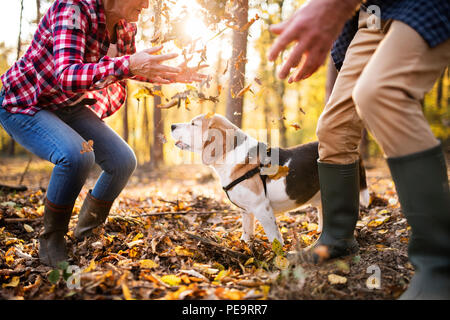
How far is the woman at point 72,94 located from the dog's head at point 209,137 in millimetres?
723

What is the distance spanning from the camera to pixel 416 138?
1.62m

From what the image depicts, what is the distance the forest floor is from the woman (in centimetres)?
37

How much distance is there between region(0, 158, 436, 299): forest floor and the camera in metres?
1.91

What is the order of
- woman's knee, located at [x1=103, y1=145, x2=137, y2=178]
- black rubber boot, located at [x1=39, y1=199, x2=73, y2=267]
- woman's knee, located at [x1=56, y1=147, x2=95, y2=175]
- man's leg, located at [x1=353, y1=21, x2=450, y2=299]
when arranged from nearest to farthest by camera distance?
1. man's leg, located at [x1=353, y1=21, x2=450, y2=299]
2. woman's knee, located at [x1=56, y1=147, x2=95, y2=175]
3. black rubber boot, located at [x1=39, y1=199, x2=73, y2=267]
4. woman's knee, located at [x1=103, y1=145, x2=137, y2=178]

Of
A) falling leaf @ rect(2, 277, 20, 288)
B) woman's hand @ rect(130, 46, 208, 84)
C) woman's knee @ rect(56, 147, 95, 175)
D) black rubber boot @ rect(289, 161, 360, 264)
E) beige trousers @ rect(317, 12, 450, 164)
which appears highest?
woman's hand @ rect(130, 46, 208, 84)

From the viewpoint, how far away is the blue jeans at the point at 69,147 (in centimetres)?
253

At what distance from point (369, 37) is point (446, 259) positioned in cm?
134

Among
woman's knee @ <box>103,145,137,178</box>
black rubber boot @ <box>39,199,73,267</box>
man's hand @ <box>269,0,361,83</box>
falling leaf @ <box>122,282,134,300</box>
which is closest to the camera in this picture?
man's hand @ <box>269,0,361,83</box>

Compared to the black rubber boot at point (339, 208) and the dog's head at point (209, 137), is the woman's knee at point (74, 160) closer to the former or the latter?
the dog's head at point (209, 137)

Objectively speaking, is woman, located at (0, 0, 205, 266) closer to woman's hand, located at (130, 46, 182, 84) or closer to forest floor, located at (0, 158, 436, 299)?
woman's hand, located at (130, 46, 182, 84)

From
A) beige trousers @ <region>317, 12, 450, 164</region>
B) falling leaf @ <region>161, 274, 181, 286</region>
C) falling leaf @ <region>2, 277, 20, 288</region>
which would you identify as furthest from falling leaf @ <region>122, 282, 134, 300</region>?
beige trousers @ <region>317, 12, 450, 164</region>

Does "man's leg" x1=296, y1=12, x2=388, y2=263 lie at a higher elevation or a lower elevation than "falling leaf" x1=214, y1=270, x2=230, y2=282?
higher

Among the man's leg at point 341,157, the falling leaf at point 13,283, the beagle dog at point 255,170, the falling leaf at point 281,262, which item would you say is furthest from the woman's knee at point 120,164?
the man's leg at point 341,157
